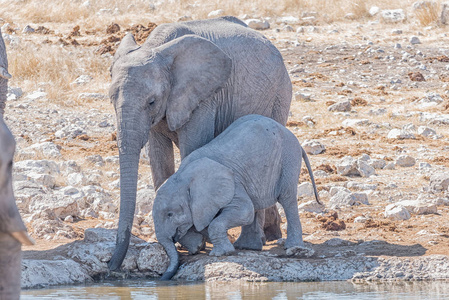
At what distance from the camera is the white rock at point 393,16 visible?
19938 mm

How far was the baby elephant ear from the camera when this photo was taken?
6.98 meters

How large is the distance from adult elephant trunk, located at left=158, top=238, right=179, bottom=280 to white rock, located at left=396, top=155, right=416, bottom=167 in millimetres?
4679

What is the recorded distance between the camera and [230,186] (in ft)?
23.2

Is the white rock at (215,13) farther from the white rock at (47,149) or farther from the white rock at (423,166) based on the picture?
the white rock at (423,166)

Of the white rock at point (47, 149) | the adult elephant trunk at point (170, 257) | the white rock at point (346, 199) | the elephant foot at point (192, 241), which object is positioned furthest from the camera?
the white rock at point (47, 149)

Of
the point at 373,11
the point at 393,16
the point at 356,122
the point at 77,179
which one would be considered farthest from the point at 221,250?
the point at 373,11

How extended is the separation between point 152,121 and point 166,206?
0.71 meters

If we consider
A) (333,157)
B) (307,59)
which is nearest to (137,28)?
(307,59)

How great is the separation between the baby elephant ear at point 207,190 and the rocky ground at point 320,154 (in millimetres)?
348

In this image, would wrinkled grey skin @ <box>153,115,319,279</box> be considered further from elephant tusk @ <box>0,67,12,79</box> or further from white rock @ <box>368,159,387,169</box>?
white rock @ <box>368,159,387,169</box>

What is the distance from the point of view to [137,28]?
18.9 m

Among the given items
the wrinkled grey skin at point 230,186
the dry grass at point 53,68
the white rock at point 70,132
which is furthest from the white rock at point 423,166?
the dry grass at point 53,68

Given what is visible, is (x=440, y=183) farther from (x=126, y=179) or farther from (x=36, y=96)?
(x=36, y=96)

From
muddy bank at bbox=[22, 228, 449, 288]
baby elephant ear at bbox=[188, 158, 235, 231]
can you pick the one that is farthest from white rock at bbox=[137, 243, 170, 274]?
baby elephant ear at bbox=[188, 158, 235, 231]
